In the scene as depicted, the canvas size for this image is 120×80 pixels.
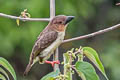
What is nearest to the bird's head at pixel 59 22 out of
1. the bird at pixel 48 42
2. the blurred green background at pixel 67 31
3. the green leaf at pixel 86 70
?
the bird at pixel 48 42

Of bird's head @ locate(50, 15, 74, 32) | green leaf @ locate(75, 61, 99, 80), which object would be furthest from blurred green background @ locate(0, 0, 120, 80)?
green leaf @ locate(75, 61, 99, 80)

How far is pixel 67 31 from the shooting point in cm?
581

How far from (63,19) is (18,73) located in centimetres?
454

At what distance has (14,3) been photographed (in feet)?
17.7

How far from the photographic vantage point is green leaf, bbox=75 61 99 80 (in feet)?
5.00

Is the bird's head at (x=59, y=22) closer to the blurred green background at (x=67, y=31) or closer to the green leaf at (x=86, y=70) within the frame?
the green leaf at (x=86, y=70)

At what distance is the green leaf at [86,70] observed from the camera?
1.52 metres

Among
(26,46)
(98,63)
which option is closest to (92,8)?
(26,46)

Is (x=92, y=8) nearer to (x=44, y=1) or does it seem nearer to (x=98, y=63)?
(x=44, y=1)

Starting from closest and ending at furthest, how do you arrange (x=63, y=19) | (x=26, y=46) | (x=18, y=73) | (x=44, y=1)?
(x=63, y=19), (x=44, y=1), (x=26, y=46), (x=18, y=73)

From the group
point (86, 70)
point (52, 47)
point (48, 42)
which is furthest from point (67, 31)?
point (86, 70)

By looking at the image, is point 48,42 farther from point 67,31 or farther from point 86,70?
point 67,31

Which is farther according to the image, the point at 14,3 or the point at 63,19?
the point at 14,3

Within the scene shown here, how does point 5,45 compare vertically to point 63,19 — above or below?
below
